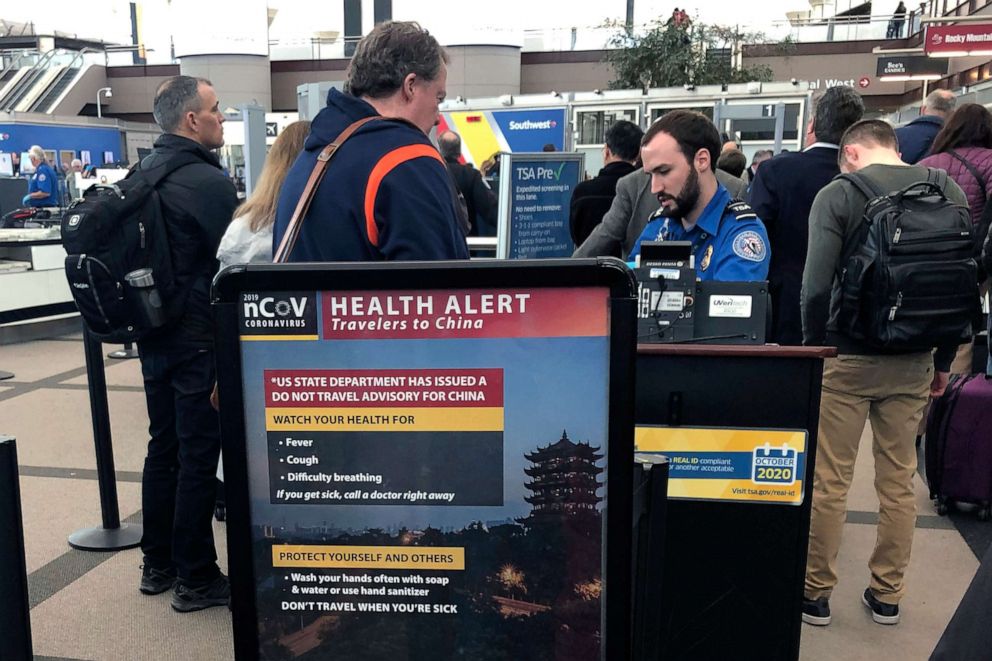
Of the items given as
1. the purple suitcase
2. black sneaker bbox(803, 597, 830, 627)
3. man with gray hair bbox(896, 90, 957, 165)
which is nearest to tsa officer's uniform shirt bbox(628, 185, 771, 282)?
black sneaker bbox(803, 597, 830, 627)

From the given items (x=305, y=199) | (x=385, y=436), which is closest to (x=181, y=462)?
(x=305, y=199)

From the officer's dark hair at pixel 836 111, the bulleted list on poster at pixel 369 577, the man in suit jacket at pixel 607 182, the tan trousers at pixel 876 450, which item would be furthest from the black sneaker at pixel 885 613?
the man in suit jacket at pixel 607 182

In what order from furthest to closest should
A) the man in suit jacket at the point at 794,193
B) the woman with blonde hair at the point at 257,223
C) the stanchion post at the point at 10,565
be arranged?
the man in suit jacket at the point at 794,193
the woman with blonde hair at the point at 257,223
the stanchion post at the point at 10,565

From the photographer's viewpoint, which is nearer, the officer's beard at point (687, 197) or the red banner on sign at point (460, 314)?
the red banner on sign at point (460, 314)

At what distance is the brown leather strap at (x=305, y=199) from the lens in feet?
6.31

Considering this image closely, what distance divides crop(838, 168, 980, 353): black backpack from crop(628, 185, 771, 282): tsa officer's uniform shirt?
1.44ft

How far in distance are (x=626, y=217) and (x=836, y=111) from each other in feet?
3.40

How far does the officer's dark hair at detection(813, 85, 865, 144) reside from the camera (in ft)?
12.3

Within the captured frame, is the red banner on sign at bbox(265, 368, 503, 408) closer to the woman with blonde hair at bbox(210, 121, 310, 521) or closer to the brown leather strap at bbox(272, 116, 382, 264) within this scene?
the brown leather strap at bbox(272, 116, 382, 264)

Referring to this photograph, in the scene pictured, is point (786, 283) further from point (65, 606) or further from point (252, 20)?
point (252, 20)

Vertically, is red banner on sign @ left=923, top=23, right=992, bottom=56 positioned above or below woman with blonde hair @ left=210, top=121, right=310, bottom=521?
above

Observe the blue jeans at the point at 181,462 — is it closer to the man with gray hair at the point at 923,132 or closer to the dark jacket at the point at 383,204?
the dark jacket at the point at 383,204

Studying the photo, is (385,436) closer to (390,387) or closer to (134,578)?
(390,387)

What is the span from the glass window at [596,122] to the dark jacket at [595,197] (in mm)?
9172
